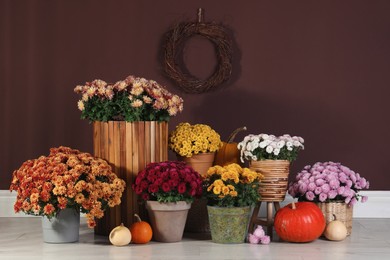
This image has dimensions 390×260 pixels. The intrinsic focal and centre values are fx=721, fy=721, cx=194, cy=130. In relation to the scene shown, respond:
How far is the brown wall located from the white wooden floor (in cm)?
91

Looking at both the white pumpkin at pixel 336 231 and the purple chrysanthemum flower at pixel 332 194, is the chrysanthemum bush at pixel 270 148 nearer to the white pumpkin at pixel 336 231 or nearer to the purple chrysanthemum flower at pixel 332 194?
the purple chrysanthemum flower at pixel 332 194

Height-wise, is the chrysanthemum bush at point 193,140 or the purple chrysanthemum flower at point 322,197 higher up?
the chrysanthemum bush at point 193,140

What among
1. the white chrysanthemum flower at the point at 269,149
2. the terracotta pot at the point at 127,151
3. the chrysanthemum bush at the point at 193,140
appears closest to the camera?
the white chrysanthemum flower at the point at 269,149

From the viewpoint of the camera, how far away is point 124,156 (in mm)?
4402

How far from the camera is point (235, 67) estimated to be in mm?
5195

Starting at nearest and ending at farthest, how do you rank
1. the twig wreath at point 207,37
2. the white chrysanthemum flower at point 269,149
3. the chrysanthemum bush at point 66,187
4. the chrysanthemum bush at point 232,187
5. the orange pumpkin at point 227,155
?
the chrysanthemum bush at point 66,187 → the chrysanthemum bush at point 232,187 → the white chrysanthemum flower at point 269,149 → the orange pumpkin at point 227,155 → the twig wreath at point 207,37

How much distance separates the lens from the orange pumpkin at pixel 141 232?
13.6 feet

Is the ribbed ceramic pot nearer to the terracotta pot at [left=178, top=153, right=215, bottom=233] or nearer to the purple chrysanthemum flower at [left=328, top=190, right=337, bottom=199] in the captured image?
the terracotta pot at [left=178, top=153, right=215, bottom=233]

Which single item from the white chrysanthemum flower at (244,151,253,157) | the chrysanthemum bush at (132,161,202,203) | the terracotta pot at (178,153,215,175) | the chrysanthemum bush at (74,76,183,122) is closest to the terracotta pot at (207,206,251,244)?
the chrysanthemum bush at (132,161,202,203)

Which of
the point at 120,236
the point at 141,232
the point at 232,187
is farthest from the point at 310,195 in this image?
the point at 120,236

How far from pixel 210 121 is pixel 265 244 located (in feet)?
4.17

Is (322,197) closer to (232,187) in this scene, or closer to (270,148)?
(270,148)

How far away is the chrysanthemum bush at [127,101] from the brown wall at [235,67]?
776 millimetres

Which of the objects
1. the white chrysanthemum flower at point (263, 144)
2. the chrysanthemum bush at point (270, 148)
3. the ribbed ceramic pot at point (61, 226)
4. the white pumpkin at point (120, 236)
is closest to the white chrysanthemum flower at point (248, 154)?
the chrysanthemum bush at point (270, 148)
